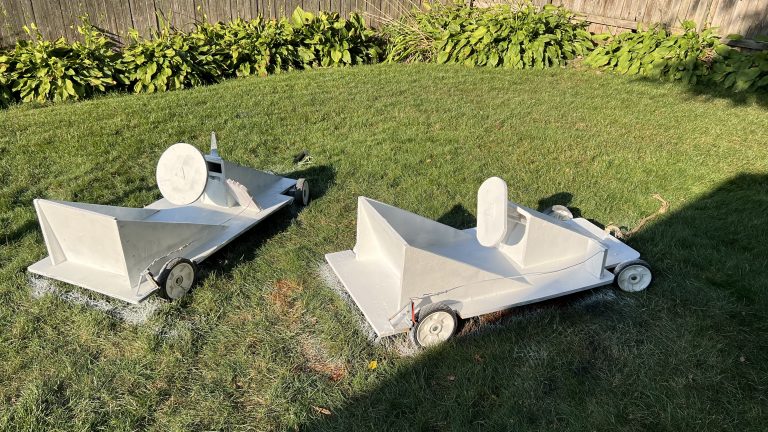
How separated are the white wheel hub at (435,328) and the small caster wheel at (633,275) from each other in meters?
1.36

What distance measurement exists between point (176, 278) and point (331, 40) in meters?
7.80

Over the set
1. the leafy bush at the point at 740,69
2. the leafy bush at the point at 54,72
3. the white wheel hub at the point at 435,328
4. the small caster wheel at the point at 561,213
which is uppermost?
the leafy bush at the point at 740,69

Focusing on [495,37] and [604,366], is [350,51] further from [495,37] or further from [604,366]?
[604,366]

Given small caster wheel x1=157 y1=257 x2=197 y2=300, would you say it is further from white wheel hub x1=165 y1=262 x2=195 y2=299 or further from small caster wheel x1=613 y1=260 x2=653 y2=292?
small caster wheel x1=613 y1=260 x2=653 y2=292

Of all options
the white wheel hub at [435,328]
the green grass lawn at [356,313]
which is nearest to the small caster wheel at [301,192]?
the green grass lawn at [356,313]

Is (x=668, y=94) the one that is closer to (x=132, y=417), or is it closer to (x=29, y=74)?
(x=132, y=417)

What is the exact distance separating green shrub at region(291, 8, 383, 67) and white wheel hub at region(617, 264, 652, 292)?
777 centimetres

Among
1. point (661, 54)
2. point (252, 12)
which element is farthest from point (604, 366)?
point (252, 12)

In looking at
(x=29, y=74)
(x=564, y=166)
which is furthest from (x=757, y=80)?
(x=29, y=74)

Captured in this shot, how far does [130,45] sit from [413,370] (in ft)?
27.4

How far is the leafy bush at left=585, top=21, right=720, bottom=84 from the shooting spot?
9.05 meters

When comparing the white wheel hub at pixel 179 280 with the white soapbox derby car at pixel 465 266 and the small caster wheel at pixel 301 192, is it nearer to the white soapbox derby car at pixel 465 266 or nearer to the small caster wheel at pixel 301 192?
the white soapbox derby car at pixel 465 266

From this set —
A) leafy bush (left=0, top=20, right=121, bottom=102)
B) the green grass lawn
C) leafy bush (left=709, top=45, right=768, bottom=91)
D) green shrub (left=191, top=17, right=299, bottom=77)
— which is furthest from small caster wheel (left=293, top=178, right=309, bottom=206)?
leafy bush (left=709, top=45, right=768, bottom=91)

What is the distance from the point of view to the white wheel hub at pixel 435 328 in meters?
3.29
